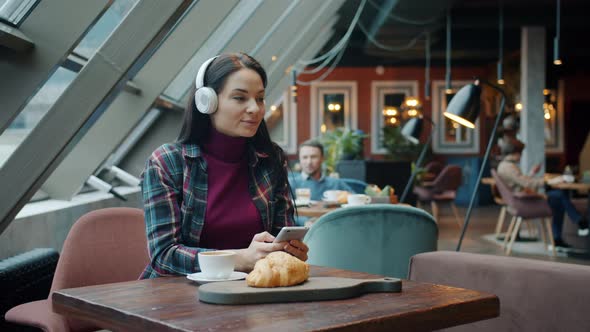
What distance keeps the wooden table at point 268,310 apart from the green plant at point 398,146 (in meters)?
14.9

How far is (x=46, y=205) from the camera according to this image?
4.31m

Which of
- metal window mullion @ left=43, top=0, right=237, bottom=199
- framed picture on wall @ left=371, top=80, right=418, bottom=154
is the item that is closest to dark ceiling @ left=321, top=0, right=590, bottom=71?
framed picture on wall @ left=371, top=80, right=418, bottom=154

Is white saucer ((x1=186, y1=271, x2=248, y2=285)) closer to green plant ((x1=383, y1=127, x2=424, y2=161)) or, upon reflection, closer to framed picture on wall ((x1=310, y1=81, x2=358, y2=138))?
green plant ((x1=383, y1=127, x2=424, y2=161))

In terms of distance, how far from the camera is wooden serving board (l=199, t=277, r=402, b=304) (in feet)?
5.05

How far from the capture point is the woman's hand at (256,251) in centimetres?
189

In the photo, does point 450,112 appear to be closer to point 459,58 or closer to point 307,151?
point 307,151

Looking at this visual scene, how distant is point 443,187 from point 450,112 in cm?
798

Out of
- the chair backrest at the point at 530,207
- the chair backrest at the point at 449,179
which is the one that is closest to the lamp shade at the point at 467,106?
the chair backrest at the point at 530,207

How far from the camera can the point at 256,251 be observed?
190 cm

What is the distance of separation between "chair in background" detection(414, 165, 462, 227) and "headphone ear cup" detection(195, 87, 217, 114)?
950 centimetres

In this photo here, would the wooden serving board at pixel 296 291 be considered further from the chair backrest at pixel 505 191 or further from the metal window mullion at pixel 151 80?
the chair backrest at pixel 505 191

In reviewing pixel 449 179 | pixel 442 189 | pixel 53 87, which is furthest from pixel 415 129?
pixel 53 87

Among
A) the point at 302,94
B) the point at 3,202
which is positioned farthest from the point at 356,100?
the point at 3,202

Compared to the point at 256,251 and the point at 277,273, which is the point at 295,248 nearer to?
the point at 256,251
